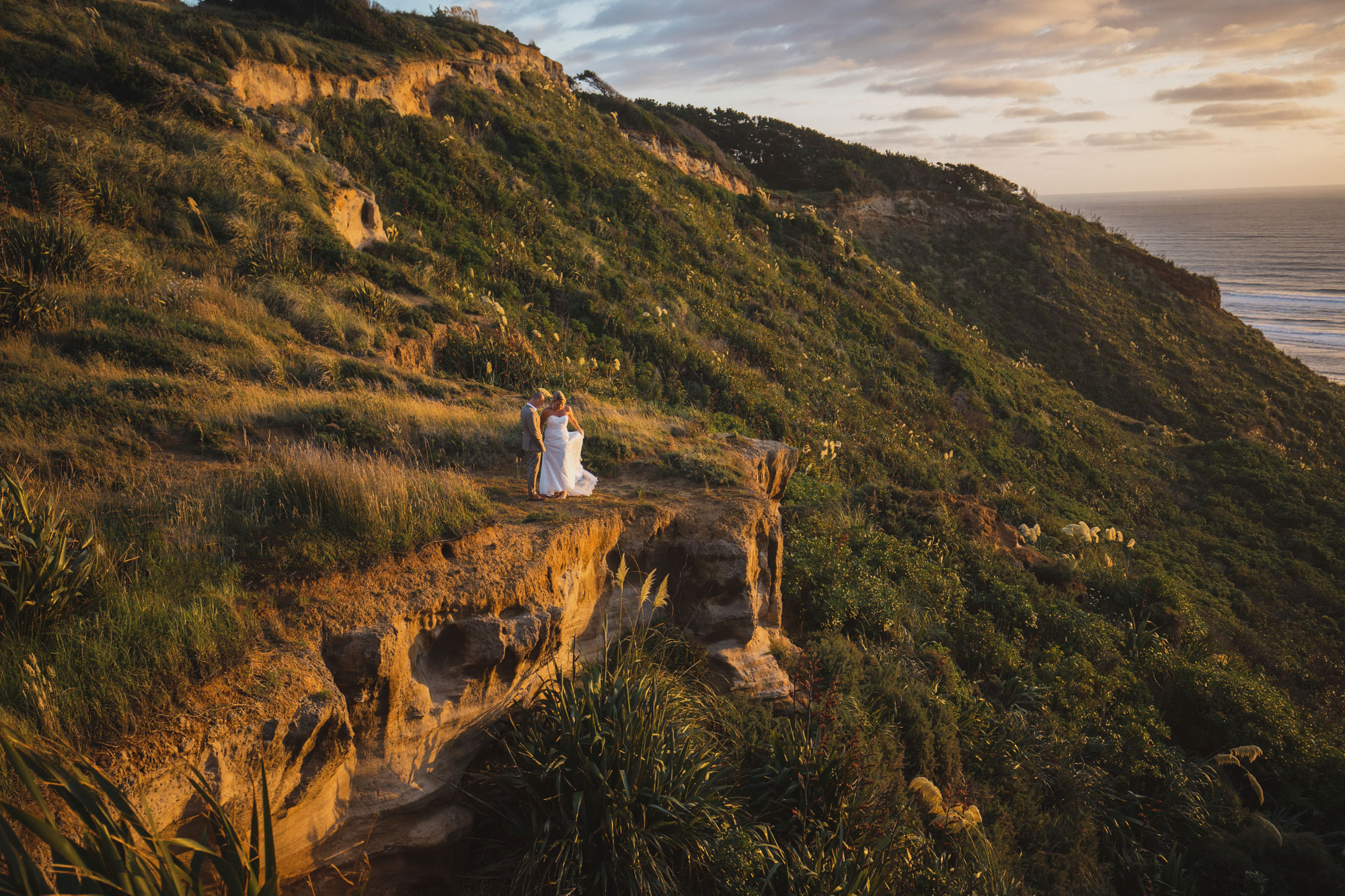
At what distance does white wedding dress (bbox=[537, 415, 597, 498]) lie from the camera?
7.00 m

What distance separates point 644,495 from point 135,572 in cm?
466

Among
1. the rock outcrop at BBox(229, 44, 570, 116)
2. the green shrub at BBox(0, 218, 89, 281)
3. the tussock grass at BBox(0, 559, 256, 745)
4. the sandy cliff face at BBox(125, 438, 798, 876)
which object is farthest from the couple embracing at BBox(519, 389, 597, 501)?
the rock outcrop at BBox(229, 44, 570, 116)

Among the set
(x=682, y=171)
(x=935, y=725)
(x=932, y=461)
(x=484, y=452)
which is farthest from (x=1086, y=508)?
(x=682, y=171)

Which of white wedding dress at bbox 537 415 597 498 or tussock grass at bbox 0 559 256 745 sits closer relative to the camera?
tussock grass at bbox 0 559 256 745

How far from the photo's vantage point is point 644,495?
762cm

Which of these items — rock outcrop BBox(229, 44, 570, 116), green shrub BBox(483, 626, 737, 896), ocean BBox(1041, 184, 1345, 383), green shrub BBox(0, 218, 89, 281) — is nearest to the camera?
green shrub BBox(483, 626, 737, 896)

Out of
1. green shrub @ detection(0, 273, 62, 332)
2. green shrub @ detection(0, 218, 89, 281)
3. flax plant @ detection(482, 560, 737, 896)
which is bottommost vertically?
flax plant @ detection(482, 560, 737, 896)

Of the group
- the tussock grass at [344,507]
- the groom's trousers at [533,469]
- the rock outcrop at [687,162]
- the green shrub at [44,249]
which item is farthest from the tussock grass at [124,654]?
the rock outcrop at [687,162]

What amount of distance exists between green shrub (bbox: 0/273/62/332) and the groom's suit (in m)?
5.84

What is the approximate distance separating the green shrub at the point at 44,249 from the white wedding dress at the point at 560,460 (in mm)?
6720

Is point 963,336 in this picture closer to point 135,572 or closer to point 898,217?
point 898,217

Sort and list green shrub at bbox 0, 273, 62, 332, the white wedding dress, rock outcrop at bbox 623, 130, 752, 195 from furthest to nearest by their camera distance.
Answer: rock outcrop at bbox 623, 130, 752, 195, green shrub at bbox 0, 273, 62, 332, the white wedding dress

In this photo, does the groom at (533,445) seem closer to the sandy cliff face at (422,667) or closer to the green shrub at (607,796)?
the sandy cliff face at (422,667)

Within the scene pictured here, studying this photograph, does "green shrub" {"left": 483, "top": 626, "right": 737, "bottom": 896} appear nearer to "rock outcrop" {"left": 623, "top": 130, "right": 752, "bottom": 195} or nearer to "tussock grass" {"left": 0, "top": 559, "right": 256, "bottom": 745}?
"tussock grass" {"left": 0, "top": 559, "right": 256, "bottom": 745}
